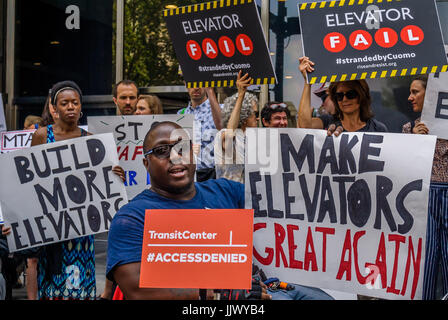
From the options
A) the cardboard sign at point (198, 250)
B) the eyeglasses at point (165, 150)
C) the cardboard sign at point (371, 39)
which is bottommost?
the cardboard sign at point (198, 250)

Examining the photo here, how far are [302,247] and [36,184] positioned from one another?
1952mm

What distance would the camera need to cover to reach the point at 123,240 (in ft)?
7.95

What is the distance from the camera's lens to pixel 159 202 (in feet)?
8.23

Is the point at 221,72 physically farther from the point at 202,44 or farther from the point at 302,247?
the point at 302,247

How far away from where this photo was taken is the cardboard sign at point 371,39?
12.1ft

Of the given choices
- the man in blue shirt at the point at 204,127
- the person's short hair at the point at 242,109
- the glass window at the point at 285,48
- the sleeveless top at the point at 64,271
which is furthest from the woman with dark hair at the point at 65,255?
the glass window at the point at 285,48

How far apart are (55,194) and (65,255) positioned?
42cm

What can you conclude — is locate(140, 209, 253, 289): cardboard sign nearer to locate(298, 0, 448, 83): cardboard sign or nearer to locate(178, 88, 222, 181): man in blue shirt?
locate(298, 0, 448, 83): cardboard sign

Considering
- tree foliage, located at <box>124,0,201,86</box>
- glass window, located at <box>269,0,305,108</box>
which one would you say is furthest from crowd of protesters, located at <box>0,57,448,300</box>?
tree foliage, located at <box>124,0,201,86</box>

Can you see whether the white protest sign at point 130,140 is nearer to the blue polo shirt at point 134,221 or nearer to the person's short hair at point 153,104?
the person's short hair at point 153,104

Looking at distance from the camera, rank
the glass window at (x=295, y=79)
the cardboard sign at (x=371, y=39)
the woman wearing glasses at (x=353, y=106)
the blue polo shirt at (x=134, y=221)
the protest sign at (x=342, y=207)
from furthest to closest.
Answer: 1. the glass window at (x=295, y=79)
2. the woman wearing glasses at (x=353, y=106)
3. the cardboard sign at (x=371, y=39)
4. the protest sign at (x=342, y=207)
5. the blue polo shirt at (x=134, y=221)

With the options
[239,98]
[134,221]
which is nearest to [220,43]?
[239,98]

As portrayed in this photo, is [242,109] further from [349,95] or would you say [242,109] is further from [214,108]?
[349,95]

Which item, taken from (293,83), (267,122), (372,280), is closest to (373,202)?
(372,280)
